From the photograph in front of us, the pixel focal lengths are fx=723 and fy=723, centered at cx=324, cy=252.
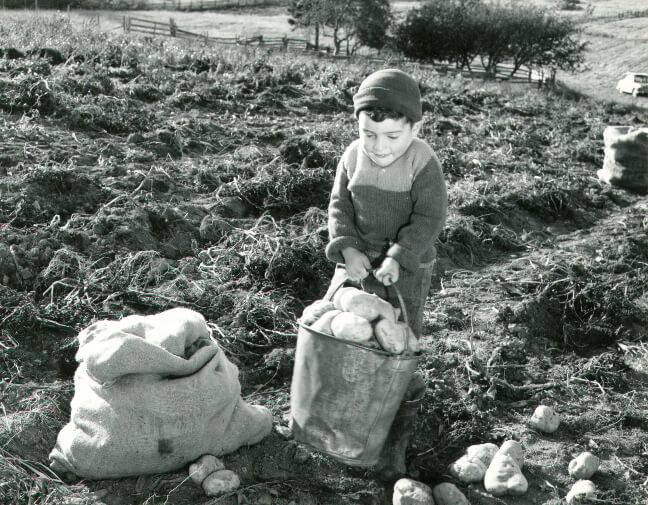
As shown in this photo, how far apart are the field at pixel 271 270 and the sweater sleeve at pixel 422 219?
905 mm

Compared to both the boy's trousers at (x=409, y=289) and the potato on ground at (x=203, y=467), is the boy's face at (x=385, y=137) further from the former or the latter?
the potato on ground at (x=203, y=467)

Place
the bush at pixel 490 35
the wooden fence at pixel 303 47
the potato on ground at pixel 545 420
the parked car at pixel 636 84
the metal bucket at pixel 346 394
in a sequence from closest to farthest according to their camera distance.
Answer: the metal bucket at pixel 346 394, the potato on ground at pixel 545 420, the parked car at pixel 636 84, the wooden fence at pixel 303 47, the bush at pixel 490 35

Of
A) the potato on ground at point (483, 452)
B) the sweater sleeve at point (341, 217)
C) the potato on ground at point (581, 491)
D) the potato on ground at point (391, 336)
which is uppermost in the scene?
the sweater sleeve at point (341, 217)

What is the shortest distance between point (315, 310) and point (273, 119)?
4724mm

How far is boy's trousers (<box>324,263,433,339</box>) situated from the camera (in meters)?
2.81

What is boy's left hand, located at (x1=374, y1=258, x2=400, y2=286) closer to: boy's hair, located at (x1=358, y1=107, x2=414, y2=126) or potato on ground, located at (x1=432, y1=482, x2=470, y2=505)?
boy's hair, located at (x1=358, y1=107, x2=414, y2=126)

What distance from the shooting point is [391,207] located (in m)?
2.75

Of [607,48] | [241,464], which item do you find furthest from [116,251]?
[607,48]

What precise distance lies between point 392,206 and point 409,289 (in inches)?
13.2

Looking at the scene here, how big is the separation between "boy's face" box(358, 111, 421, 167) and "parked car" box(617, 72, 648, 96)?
16.9 metres

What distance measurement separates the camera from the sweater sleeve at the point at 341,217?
109 inches

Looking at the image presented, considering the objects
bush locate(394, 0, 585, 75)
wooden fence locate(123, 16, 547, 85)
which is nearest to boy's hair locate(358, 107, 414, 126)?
wooden fence locate(123, 16, 547, 85)

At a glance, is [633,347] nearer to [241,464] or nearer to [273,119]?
[241,464]

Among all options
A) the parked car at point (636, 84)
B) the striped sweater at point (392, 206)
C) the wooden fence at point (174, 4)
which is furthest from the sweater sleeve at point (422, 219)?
the wooden fence at point (174, 4)
